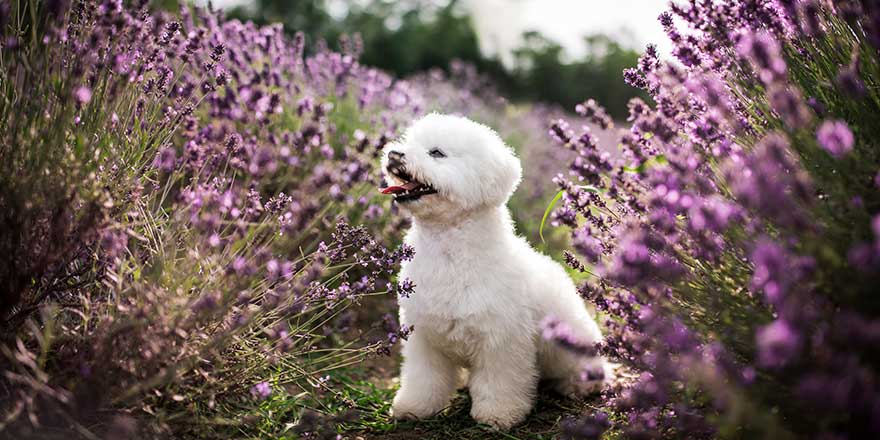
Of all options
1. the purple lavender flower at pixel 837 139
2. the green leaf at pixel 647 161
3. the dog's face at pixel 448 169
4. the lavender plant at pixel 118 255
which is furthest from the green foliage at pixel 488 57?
the purple lavender flower at pixel 837 139

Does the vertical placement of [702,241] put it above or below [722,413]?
above

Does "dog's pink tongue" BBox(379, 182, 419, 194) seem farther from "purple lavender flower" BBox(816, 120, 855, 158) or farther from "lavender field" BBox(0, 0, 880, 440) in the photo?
"purple lavender flower" BBox(816, 120, 855, 158)

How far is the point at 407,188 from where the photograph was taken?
96.2 inches

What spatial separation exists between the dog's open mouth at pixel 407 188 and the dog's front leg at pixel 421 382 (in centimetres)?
59

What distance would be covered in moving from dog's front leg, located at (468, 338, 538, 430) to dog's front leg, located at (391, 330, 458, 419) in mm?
164

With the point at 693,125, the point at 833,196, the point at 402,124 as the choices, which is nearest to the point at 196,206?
the point at 693,125

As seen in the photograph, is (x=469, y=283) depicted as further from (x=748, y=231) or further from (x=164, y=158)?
(x=164, y=158)

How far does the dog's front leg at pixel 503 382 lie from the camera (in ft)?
8.23

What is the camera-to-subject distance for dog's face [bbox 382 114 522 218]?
2.38 meters

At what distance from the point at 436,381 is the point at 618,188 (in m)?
1.12

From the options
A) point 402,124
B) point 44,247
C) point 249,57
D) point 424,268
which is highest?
point 402,124

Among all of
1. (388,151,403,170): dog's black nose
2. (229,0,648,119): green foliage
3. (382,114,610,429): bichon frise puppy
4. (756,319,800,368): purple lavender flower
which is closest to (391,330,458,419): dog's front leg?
(382,114,610,429): bichon frise puppy

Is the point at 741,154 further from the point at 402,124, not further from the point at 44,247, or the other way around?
the point at 402,124

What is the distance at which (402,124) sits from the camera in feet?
15.6
